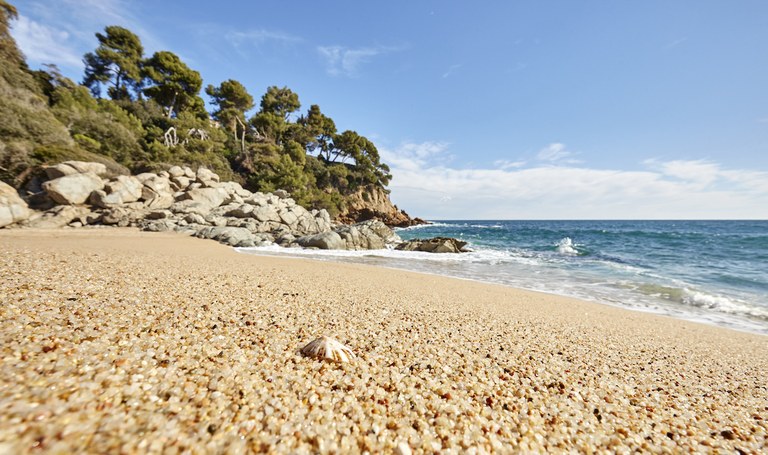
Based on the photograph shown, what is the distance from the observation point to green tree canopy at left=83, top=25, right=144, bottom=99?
34750mm

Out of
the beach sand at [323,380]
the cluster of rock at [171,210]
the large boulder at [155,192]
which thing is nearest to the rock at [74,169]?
the cluster of rock at [171,210]

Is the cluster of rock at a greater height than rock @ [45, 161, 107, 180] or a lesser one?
lesser

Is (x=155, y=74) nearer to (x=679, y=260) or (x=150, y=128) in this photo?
(x=150, y=128)

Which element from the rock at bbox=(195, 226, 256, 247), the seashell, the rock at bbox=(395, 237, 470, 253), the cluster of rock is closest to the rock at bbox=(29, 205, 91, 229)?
the cluster of rock

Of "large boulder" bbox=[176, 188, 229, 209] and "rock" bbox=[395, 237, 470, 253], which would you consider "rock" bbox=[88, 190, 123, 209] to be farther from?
"rock" bbox=[395, 237, 470, 253]

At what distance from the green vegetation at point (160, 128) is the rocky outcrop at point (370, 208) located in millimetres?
1499

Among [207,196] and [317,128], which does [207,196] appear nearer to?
[207,196]

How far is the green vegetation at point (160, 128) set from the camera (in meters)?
18.1

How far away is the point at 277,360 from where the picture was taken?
2.32 meters

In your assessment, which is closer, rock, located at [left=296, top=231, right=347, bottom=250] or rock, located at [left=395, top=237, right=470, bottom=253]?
rock, located at [left=296, top=231, right=347, bottom=250]

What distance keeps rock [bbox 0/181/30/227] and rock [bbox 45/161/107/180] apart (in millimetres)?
3971

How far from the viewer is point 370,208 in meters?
51.9

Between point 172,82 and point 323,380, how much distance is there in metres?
45.2

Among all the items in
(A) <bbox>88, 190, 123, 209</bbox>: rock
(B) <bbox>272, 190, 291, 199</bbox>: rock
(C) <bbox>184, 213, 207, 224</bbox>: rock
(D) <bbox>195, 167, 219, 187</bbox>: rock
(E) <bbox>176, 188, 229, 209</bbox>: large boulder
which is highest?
(D) <bbox>195, 167, 219, 187</bbox>: rock
